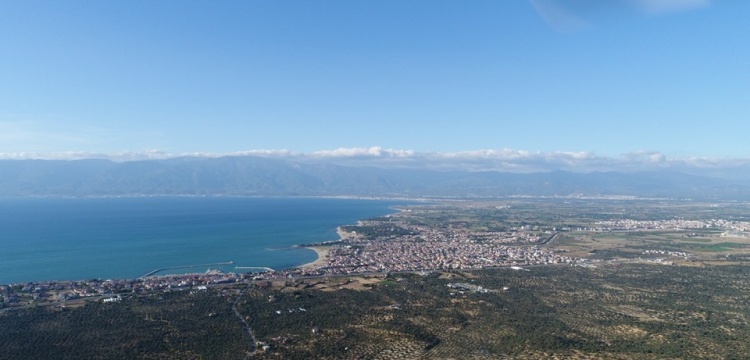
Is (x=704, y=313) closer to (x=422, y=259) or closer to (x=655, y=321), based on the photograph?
(x=655, y=321)

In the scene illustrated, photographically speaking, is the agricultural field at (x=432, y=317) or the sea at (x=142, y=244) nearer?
the agricultural field at (x=432, y=317)

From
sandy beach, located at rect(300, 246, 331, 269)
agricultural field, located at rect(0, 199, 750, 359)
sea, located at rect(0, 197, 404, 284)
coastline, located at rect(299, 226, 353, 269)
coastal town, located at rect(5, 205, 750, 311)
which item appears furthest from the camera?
coastline, located at rect(299, 226, 353, 269)

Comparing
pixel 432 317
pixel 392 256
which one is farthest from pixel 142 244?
pixel 432 317

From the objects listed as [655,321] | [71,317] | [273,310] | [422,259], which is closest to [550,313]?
[655,321]

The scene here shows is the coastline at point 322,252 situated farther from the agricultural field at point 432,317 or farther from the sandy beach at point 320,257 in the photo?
the agricultural field at point 432,317

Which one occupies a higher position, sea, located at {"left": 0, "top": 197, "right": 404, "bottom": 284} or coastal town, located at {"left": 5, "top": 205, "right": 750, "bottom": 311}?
coastal town, located at {"left": 5, "top": 205, "right": 750, "bottom": 311}

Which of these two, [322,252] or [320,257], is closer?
[320,257]

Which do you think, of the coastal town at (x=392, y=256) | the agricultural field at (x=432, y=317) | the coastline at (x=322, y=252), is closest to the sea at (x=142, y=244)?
the coastline at (x=322, y=252)

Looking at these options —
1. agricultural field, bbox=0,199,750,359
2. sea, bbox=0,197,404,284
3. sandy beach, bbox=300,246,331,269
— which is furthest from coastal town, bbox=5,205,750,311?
sea, bbox=0,197,404,284

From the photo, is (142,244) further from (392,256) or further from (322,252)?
(392,256)

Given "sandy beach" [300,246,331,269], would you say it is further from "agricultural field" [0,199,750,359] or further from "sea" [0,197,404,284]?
"agricultural field" [0,199,750,359]

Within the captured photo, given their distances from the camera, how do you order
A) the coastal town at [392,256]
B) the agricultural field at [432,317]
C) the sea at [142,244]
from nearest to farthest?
1. the agricultural field at [432,317]
2. the coastal town at [392,256]
3. the sea at [142,244]
